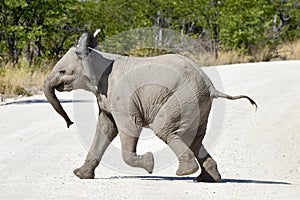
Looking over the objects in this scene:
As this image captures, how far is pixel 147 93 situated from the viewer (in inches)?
366

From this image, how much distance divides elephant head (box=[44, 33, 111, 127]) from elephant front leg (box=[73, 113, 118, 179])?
596 millimetres

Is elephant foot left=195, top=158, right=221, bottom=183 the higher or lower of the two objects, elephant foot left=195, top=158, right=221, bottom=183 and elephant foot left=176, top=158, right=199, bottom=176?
the lower

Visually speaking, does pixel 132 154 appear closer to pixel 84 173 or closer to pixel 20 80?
pixel 84 173

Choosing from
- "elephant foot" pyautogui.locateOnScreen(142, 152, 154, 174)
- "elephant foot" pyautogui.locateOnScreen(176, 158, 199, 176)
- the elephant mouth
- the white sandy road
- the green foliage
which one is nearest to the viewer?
the white sandy road

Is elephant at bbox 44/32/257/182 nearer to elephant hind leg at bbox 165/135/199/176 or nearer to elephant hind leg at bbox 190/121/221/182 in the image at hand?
elephant hind leg at bbox 165/135/199/176

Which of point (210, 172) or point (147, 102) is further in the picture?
point (210, 172)

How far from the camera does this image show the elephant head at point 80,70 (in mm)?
9398

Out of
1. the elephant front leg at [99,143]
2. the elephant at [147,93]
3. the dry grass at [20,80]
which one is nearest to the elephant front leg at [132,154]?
the elephant at [147,93]

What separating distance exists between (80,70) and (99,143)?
109 centimetres

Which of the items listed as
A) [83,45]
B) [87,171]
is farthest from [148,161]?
[83,45]

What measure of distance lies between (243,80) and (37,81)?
6273mm

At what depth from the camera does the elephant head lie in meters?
9.40

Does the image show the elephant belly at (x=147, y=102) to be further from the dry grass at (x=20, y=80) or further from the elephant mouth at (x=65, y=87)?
the dry grass at (x=20, y=80)

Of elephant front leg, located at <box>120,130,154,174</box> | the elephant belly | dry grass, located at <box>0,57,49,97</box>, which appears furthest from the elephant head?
dry grass, located at <box>0,57,49,97</box>
